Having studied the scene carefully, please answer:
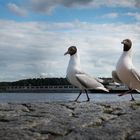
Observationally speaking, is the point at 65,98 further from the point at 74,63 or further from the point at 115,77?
the point at 74,63

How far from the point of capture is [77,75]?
13.0 meters

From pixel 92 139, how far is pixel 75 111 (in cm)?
183

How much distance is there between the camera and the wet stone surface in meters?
8.75

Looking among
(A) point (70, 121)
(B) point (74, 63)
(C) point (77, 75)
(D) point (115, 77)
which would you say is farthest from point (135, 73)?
(A) point (70, 121)

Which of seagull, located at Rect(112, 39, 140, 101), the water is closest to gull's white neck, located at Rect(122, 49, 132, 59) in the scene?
seagull, located at Rect(112, 39, 140, 101)

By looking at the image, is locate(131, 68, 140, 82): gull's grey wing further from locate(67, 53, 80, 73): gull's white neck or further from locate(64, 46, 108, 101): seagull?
locate(67, 53, 80, 73): gull's white neck

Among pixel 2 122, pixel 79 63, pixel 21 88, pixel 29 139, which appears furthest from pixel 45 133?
pixel 21 88

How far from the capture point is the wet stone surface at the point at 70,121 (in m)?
8.75

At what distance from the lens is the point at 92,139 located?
8.62 m

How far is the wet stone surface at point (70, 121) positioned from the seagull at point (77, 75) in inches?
75.0

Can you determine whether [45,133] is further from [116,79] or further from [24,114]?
[116,79]

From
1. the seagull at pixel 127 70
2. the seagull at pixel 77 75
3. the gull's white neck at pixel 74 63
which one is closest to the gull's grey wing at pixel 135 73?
the seagull at pixel 127 70

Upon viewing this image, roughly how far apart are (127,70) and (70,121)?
3.91m

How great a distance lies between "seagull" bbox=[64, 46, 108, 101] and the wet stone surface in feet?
6.25
